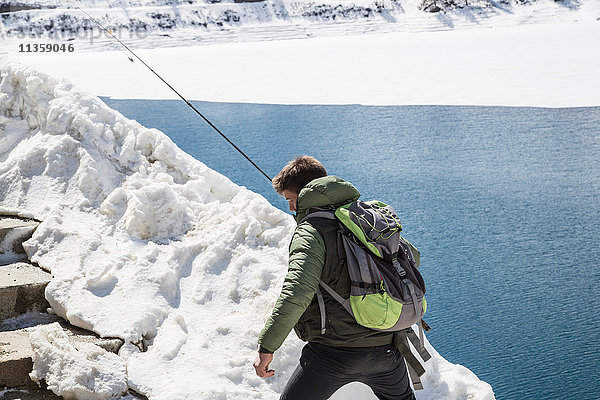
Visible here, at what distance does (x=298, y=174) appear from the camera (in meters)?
1.76

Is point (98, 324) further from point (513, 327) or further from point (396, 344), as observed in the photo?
point (513, 327)

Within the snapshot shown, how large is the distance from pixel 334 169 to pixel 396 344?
15.9ft

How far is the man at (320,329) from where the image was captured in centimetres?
157

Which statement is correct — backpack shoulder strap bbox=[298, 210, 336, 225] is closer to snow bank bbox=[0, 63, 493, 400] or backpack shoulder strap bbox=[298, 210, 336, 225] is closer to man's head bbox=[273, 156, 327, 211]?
man's head bbox=[273, 156, 327, 211]

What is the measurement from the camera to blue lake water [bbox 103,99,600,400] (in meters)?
3.57

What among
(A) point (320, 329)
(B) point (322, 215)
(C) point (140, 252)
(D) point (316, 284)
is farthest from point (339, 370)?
(C) point (140, 252)

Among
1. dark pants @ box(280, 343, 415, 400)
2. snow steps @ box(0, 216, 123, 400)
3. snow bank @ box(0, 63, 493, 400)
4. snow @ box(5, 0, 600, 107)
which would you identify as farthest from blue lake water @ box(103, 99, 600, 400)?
snow steps @ box(0, 216, 123, 400)

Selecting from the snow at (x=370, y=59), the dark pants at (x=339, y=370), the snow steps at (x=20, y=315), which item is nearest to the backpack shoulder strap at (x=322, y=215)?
the dark pants at (x=339, y=370)

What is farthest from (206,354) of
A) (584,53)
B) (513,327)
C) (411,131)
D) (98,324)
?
(584,53)

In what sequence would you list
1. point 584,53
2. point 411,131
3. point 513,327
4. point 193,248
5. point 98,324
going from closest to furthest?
1. point 98,324
2. point 193,248
3. point 513,327
4. point 411,131
5. point 584,53

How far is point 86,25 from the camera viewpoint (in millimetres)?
17688

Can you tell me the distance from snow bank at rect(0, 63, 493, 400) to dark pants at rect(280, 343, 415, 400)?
0.61m

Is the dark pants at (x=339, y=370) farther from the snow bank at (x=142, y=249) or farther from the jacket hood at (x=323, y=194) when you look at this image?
the snow bank at (x=142, y=249)

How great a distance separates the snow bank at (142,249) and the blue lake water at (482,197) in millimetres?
1118
